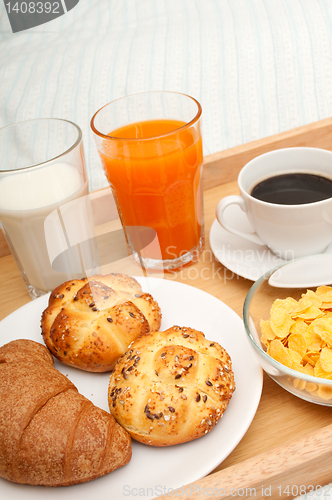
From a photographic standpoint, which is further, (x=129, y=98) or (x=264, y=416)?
(x=129, y=98)

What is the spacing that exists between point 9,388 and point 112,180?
472 mm

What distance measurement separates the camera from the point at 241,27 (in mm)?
2217

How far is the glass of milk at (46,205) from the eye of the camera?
906 millimetres

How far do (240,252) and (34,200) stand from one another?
436 mm

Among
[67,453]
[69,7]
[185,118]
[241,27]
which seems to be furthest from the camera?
[241,27]

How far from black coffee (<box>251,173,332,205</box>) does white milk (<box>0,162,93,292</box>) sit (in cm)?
37

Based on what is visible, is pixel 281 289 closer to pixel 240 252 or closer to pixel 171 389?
pixel 240 252

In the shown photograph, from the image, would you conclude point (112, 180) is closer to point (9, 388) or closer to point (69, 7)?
point (9, 388)

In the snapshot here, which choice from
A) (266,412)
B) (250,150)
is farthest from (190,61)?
(266,412)

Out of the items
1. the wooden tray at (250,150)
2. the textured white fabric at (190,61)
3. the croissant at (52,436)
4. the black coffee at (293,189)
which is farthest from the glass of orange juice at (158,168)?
the textured white fabric at (190,61)

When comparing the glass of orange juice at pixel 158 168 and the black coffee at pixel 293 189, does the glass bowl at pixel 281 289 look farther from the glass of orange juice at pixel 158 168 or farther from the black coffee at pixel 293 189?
the glass of orange juice at pixel 158 168

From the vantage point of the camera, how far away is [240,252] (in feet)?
3.39

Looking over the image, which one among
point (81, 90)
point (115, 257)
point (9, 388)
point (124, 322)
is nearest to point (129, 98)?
point (115, 257)

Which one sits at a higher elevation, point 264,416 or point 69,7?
point 69,7
